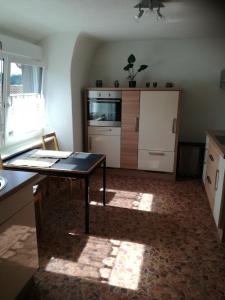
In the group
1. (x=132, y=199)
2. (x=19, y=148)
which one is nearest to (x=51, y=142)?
(x=19, y=148)

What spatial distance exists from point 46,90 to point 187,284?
3.25 m

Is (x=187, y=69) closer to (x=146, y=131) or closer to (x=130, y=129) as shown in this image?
(x=146, y=131)

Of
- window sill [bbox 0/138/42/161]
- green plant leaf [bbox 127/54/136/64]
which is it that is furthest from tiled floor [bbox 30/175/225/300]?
green plant leaf [bbox 127/54/136/64]

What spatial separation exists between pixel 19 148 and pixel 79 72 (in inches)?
65.7

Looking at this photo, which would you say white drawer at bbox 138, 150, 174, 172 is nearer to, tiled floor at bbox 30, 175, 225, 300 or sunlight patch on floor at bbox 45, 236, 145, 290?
tiled floor at bbox 30, 175, 225, 300

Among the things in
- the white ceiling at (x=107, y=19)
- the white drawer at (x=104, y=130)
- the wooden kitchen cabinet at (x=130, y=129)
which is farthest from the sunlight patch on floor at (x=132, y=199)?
the white ceiling at (x=107, y=19)

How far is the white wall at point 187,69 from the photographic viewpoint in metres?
4.10

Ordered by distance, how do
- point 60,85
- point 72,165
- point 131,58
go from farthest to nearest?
1. point 131,58
2. point 60,85
3. point 72,165

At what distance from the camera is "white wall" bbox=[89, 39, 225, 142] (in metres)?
4.10

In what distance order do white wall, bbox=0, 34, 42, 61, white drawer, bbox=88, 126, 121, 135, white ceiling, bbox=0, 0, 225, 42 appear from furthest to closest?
white drawer, bbox=88, 126, 121, 135 < white wall, bbox=0, 34, 42, 61 < white ceiling, bbox=0, 0, 225, 42

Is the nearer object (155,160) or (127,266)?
(127,266)

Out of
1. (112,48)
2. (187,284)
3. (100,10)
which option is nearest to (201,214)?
(187,284)

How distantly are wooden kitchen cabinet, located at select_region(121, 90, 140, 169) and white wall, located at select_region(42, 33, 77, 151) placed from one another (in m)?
0.90

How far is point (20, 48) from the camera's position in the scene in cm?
309
